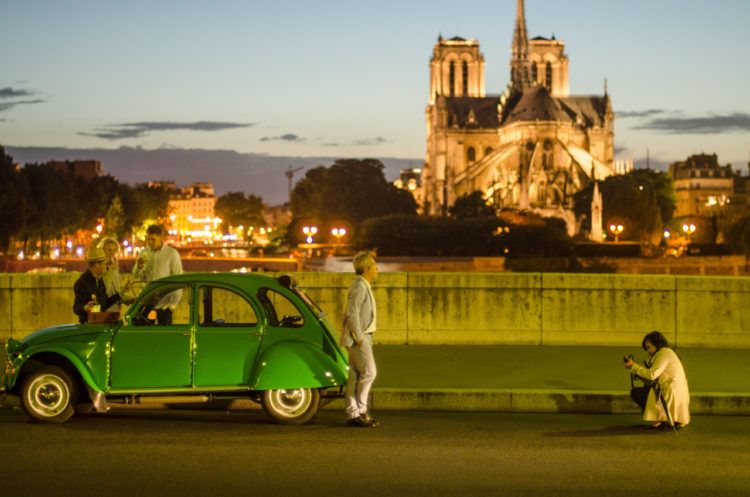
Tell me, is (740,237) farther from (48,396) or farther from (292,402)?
(48,396)

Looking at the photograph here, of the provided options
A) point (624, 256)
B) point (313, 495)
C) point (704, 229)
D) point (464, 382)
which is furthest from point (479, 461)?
point (704, 229)

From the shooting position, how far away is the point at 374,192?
145500 millimetres

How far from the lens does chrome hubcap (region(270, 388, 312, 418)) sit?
10.9 m

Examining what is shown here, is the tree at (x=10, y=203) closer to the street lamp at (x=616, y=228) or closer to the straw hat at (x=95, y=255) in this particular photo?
the street lamp at (x=616, y=228)

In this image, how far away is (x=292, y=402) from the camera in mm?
10922

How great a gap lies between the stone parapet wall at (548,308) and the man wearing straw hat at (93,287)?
16.0 ft

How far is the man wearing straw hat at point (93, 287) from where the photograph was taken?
40.4 feet

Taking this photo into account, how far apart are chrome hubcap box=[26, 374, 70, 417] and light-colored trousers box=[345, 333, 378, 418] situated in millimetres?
2715

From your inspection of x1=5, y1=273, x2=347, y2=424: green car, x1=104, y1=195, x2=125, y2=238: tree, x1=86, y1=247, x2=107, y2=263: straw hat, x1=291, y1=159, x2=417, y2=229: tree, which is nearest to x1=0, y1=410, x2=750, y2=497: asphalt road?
x1=5, y1=273, x2=347, y2=424: green car

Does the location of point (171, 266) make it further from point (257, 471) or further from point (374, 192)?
point (374, 192)

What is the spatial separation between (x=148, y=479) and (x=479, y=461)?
272 centimetres

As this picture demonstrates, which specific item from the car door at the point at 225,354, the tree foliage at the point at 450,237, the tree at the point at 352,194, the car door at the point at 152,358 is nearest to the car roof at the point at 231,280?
the car door at the point at 225,354

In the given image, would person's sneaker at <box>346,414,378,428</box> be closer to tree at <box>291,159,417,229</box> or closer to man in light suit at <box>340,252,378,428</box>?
man in light suit at <box>340,252,378,428</box>

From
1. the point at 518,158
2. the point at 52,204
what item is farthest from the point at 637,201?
the point at 52,204
